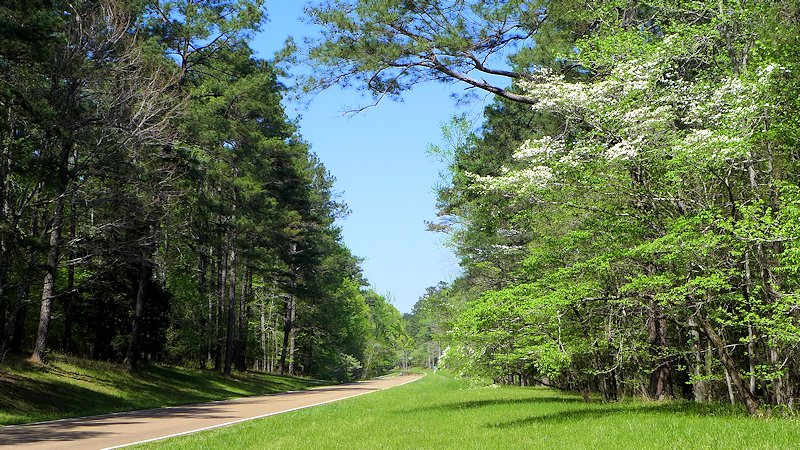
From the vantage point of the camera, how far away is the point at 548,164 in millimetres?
12938

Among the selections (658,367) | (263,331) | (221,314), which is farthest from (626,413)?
(263,331)

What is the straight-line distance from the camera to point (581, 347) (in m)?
15.9

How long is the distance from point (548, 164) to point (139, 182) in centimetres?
Result: 1422

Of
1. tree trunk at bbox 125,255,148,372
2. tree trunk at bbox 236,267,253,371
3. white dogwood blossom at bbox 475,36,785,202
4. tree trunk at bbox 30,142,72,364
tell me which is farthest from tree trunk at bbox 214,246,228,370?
white dogwood blossom at bbox 475,36,785,202

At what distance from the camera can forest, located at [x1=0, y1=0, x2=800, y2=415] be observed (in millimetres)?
11461

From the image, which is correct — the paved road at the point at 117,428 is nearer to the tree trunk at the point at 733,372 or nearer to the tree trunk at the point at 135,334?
the tree trunk at the point at 135,334

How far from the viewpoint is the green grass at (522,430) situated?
8.98 metres

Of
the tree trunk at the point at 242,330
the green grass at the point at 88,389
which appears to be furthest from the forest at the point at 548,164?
the tree trunk at the point at 242,330

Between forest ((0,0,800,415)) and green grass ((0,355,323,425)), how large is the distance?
1.34 metres

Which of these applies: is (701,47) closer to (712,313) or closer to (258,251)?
(712,313)

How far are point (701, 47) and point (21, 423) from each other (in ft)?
58.8

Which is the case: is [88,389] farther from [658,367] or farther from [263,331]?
[263,331]

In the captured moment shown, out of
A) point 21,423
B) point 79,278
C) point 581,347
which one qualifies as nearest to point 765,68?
point 581,347

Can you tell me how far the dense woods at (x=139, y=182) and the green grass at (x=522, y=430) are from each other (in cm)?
877
